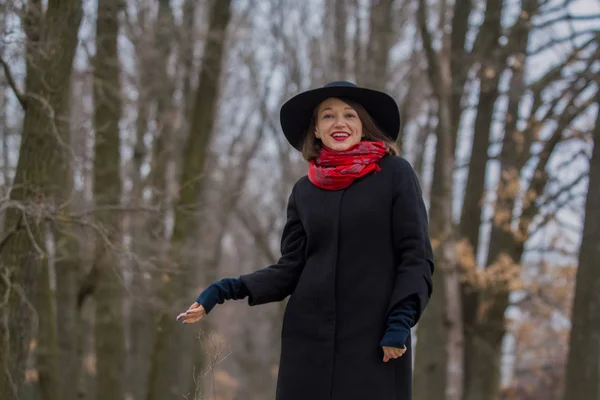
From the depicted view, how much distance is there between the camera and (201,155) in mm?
12414

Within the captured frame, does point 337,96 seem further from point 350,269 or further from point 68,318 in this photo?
point 68,318

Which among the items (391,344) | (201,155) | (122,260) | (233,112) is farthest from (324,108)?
(233,112)

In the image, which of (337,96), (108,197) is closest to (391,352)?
(337,96)

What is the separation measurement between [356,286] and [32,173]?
3.57m

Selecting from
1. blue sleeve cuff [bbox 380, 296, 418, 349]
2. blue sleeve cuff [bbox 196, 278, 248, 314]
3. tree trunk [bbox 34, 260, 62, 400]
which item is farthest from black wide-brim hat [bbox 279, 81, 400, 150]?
tree trunk [bbox 34, 260, 62, 400]

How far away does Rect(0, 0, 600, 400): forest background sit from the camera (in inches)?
258

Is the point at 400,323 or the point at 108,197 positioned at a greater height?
the point at 108,197

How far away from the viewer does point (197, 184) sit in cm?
1205

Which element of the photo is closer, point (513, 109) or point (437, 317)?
point (437, 317)

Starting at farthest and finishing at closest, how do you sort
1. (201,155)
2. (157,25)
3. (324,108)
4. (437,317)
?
1. (157,25)
2. (201,155)
3. (437,317)
4. (324,108)

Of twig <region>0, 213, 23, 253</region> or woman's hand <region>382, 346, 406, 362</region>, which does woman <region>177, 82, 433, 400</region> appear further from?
twig <region>0, 213, 23, 253</region>

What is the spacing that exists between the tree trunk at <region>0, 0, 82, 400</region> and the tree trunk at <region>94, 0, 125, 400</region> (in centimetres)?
388

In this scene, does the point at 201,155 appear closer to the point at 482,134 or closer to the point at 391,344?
the point at 482,134

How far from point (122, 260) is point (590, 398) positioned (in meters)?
5.43
